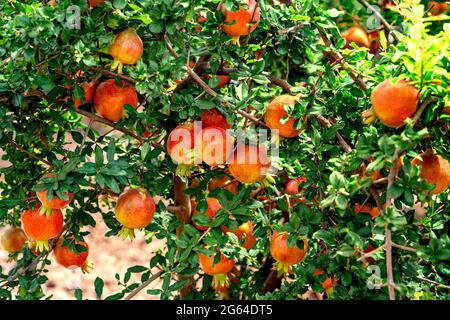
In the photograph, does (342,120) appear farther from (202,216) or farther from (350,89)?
(202,216)

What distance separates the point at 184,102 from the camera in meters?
1.51

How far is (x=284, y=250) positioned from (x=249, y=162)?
0.81 ft

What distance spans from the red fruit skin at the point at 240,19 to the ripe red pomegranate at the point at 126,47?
195 mm

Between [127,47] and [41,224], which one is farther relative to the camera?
[41,224]

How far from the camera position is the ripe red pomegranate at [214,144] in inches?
57.2

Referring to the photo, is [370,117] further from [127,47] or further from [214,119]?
[127,47]

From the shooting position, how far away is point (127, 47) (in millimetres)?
1421

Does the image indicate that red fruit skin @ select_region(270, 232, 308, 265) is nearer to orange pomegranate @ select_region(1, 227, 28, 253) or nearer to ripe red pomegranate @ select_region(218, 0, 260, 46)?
ripe red pomegranate @ select_region(218, 0, 260, 46)

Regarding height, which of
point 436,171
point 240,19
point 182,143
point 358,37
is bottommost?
point 436,171

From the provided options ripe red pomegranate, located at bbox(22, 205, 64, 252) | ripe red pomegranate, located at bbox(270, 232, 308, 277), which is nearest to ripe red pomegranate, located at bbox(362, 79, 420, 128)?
ripe red pomegranate, located at bbox(270, 232, 308, 277)

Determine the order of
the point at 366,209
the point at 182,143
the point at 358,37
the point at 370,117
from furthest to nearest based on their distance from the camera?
the point at 358,37 < the point at 366,209 < the point at 182,143 < the point at 370,117

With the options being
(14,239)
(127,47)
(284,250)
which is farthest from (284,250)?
(14,239)

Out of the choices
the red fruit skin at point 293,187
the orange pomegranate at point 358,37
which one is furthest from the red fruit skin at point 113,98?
the orange pomegranate at point 358,37

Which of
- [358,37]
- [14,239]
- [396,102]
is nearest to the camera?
[396,102]
